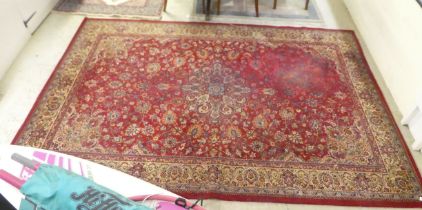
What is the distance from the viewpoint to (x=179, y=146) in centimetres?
186

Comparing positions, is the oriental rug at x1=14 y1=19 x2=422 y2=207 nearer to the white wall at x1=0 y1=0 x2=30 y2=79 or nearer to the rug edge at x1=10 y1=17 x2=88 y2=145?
the rug edge at x1=10 y1=17 x2=88 y2=145

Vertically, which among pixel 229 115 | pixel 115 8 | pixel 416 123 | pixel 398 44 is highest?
pixel 398 44

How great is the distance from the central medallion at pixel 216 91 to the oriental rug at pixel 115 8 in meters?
0.92

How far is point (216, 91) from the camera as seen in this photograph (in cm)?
220

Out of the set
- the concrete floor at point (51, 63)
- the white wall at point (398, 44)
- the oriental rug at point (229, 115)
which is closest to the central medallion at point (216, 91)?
the oriental rug at point (229, 115)

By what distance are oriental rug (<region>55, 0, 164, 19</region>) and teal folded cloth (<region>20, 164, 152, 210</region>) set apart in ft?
7.18

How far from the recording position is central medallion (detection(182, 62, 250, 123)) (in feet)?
6.81

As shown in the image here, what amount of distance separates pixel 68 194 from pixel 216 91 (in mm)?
1471

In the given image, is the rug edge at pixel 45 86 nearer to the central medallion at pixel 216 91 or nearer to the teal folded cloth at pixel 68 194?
the central medallion at pixel 216 91

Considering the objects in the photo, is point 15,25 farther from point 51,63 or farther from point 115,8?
point 115,8

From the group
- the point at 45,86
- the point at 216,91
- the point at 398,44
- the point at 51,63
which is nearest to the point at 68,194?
the point at 216,91

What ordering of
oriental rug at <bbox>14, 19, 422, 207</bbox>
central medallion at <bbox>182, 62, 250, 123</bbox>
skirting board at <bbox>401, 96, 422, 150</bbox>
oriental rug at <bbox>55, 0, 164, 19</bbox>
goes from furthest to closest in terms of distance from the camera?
oriental rug at <bbox>55, 0, 164, 19</bbox>
central medallion at <bbox>182, 62, 250, 123</bbox>
skirting board at <bbox>401, 96, 422, 150</bbox>
oriental rug at <bbox>14, 19, 422, 207</bbox>

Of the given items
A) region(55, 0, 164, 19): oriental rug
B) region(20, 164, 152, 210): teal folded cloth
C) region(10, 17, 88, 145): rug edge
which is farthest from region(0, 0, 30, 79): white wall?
region(20, 164, 152, 210): teal folded cloth

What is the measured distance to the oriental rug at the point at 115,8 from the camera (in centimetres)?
285
